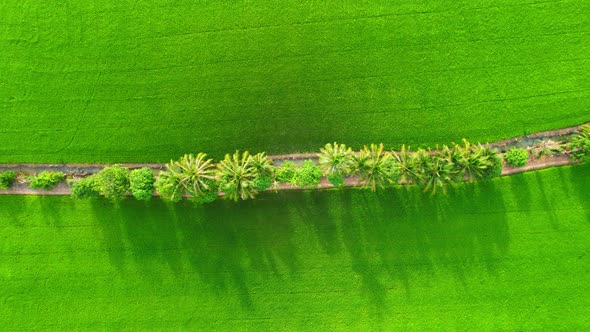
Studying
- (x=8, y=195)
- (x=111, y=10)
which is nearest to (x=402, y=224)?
(x=111, y=10)

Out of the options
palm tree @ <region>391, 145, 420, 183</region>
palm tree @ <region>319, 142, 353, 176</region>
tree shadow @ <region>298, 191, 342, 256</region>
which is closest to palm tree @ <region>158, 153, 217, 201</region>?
tree shadow @ <region>298, 191, 342, 256</region>

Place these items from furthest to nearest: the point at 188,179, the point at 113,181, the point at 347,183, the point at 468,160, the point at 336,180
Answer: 1. the point at 347,183
2. the point at 336,180
3. the point at 113,181
4. the point at 468,160
5. the point at 188,179

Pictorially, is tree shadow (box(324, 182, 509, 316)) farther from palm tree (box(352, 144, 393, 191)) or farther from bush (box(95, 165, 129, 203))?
bush (box(95, 165, 129, 203))

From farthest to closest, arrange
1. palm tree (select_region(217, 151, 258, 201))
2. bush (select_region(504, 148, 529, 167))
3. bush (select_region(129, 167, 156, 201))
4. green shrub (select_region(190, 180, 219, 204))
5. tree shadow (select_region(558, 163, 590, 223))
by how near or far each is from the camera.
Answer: tree shadow (select_region(558, 163, 590, 223)) < bush (select_region(504, 148, 529, 167)) < bush (select_region(129, 167, 156, 201)) < green shrub (select_region(190, 180, 219, 204)) < palm tree (select_region(217, 151, 258, 201))

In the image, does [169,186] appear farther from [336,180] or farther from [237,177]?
[336,180]

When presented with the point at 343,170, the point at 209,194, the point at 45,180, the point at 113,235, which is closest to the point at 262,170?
the point at 209,194

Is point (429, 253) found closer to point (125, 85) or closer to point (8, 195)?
point (125, 85)

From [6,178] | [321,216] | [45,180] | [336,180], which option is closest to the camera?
[336,180]
